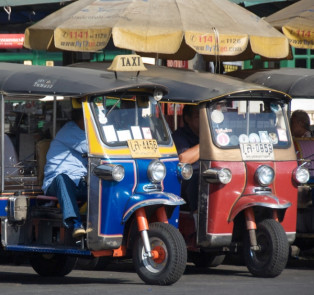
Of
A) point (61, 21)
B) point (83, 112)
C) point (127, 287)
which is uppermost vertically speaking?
point (61, 21)

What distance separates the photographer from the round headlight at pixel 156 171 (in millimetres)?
9930

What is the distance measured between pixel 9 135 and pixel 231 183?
2.34m

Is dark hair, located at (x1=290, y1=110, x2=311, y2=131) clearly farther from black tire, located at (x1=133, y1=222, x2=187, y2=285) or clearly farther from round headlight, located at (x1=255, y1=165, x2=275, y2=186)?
black tire, located at (x1=133, y1=222, x2=187, y2=285)

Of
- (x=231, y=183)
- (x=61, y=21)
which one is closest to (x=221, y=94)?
(x=231, y=183)

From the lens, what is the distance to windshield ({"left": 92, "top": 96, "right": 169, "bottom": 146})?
10.0 meters

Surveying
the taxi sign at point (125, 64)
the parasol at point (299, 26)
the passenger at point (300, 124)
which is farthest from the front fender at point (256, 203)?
the parasol at point (299, 26)

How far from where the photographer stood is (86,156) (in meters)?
9.85

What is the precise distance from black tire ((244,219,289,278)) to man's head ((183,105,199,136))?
138cm

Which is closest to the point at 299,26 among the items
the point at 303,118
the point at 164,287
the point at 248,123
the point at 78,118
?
the point at 303,118

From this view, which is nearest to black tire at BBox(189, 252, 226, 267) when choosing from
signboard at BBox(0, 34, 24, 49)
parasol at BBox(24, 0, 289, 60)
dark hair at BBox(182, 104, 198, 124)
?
dark hair at BBox(182, 104, 198, 124)

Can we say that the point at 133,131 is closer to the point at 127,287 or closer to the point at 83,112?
the point at 83,112

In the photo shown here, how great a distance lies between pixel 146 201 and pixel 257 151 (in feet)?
5.40

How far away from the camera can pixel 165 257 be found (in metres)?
9.66

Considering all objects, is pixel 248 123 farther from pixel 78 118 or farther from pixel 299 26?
pixel 299 26
